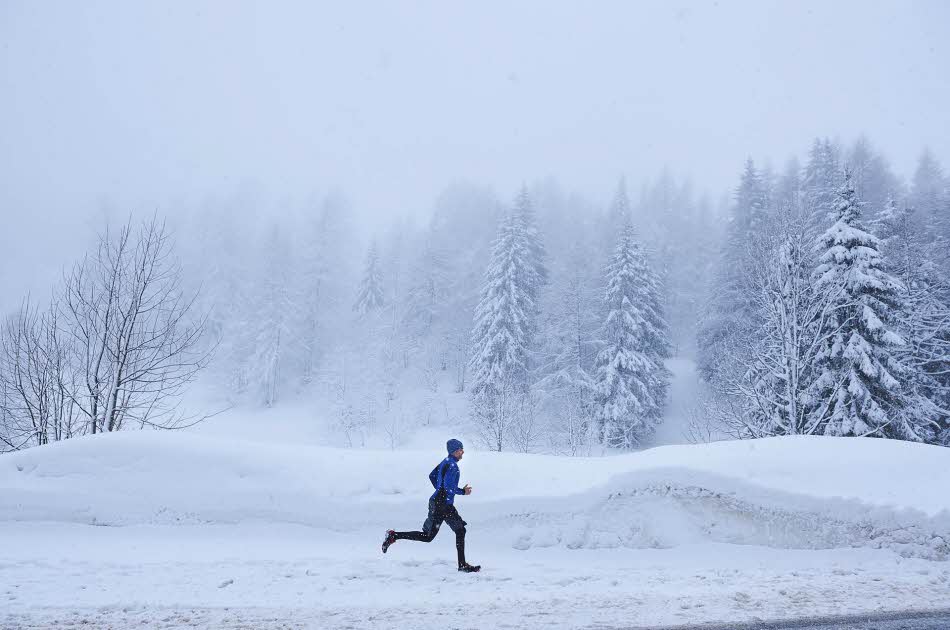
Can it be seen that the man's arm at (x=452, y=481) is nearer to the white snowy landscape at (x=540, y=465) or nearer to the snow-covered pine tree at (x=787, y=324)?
the white snowy landscape at (x=540, y=465)

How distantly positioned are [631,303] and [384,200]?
403 feet

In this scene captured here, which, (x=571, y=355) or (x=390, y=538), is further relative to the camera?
(x=571, y=355)

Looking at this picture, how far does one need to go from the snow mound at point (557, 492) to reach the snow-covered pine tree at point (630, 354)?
17540 millimetres

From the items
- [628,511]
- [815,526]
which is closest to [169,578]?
[628,511]

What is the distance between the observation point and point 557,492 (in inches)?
318

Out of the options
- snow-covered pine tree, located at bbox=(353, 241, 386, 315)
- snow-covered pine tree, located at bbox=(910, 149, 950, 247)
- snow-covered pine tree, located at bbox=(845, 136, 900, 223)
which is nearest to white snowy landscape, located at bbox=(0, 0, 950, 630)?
snow-covered pine tree, located at bbox=(910, 149, 950, 247)

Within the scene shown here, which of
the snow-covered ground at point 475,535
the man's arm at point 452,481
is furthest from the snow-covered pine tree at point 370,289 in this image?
the man's arm at point 452,481

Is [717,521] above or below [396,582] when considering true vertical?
above

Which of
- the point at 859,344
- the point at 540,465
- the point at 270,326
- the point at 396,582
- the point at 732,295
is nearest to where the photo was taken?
the point at 396,582

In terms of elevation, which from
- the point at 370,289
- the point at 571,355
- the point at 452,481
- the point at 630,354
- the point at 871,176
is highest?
the point at 871,176

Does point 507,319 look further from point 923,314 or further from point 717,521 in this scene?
point 717,521

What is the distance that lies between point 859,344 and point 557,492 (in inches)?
499

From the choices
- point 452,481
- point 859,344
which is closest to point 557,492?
point 452,481

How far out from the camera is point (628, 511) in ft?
25.6
